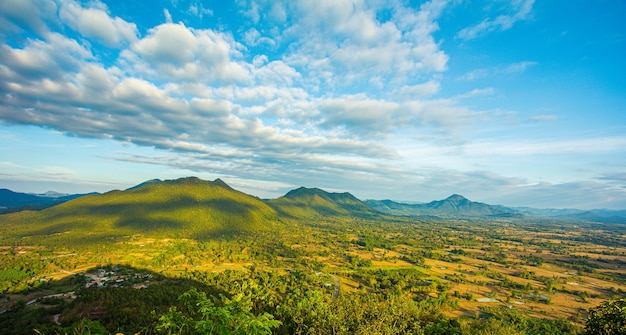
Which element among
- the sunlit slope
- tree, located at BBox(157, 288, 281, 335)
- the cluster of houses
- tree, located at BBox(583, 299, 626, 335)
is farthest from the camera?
the sunlit slope

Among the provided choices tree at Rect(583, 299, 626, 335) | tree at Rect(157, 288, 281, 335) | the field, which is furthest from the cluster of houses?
tree at Rect(583, 299, 626, 335)

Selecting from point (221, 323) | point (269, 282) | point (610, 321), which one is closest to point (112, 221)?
point (269, 282)

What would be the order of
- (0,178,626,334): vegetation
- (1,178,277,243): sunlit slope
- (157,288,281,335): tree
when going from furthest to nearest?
(1,178,277,243): sunlit slope, (0,178,626,334): vegetation, (157,288,281,335): tree

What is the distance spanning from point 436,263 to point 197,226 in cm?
14502

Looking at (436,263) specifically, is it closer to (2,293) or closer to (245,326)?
(245,326)

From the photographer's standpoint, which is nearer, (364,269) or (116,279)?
(116,279)

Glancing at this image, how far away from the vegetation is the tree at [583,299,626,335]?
0.11 m

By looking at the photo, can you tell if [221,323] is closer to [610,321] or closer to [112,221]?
[610,321]

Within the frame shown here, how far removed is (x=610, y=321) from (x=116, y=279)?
95.6 m

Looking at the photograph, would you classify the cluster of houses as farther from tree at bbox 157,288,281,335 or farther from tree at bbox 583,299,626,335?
tree at bbox 583,299,626,335

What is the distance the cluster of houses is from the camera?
71500 mm

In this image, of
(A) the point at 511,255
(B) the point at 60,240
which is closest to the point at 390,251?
(A) the point at 511,255

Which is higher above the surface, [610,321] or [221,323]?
[221,323]

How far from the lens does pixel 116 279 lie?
7606 centimetres
